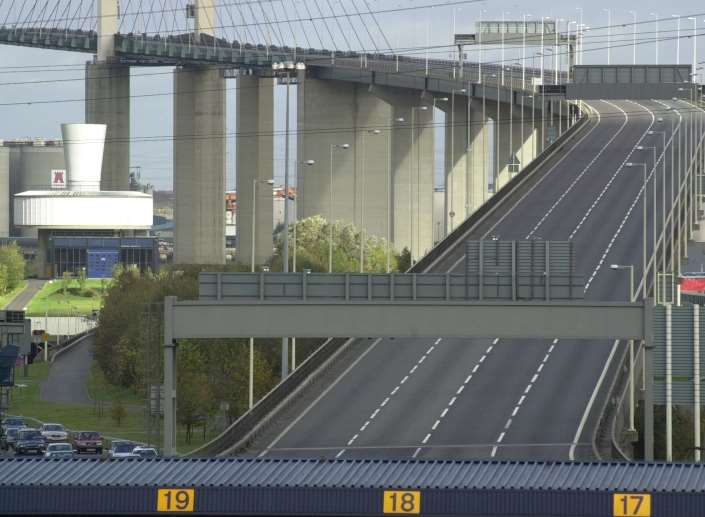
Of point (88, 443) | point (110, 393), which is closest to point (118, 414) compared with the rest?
point (110, 393)

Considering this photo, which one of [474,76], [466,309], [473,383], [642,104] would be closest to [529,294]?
[466,309]

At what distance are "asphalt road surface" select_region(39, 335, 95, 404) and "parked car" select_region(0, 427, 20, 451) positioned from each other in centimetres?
3291

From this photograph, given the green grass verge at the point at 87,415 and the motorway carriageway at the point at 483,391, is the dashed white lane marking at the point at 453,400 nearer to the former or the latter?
the motorway carriageway at the point at 483,391

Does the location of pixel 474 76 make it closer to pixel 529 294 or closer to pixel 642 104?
pixel 642 104

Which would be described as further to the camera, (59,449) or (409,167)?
(409,167)

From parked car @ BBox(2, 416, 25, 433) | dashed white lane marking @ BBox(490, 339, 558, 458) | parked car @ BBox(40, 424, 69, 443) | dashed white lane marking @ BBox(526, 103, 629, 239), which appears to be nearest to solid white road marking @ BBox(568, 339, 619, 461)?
dashed white lane marking @ BBox(490, 339, 558, 458)

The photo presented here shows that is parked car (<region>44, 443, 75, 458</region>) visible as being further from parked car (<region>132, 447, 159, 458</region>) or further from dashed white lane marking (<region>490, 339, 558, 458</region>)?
dashed white lane marking (<region>490, 339, 558, 458</region>)

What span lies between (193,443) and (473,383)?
15664 millimetres

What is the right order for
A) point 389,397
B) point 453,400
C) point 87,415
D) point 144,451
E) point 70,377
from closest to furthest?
point 144,451
point 453,400
point 389,397
point 87,415
point 70,377

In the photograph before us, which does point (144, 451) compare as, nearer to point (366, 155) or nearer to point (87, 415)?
point (87, 415)

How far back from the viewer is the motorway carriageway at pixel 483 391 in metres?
68.5

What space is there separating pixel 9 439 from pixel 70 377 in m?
53.0

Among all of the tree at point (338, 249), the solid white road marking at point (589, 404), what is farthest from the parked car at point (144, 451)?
the tree at point (338, 249)

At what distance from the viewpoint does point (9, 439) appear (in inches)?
3105
